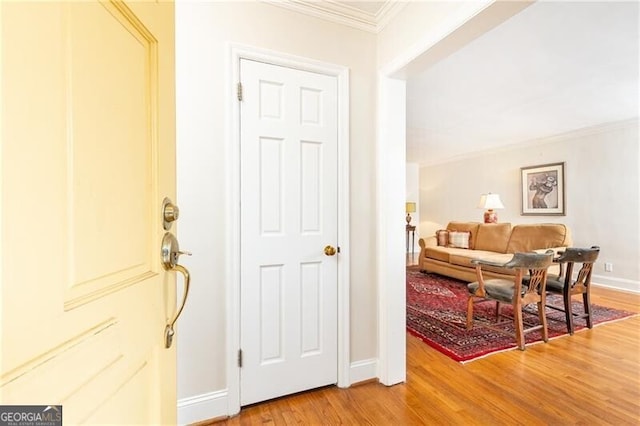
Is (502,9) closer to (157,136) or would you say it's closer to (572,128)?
(157,136)

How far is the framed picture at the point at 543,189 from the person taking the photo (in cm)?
506

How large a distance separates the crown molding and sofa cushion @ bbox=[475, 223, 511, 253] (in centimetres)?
416

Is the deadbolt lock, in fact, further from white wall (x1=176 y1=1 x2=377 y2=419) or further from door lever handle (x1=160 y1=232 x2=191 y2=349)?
white wall (x1=176 y1=1 x2=377 y2=419)

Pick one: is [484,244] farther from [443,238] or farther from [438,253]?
[438,253]

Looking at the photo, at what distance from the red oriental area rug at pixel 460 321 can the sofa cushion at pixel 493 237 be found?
1.03 meters

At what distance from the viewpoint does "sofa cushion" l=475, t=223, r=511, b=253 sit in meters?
4.86

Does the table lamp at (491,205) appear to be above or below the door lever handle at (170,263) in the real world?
above

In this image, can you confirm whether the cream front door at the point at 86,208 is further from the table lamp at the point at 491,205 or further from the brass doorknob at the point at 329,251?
the table lamp at the point at 491,205

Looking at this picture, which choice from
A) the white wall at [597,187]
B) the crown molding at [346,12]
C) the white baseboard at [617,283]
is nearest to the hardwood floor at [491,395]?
the crown molding at [346,12]

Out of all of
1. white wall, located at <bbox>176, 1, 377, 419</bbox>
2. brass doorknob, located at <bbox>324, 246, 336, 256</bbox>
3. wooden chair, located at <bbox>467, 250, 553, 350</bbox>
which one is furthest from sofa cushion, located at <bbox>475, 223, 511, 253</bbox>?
white wall, located at <bbox>176, 1, 377, 419</bbox>

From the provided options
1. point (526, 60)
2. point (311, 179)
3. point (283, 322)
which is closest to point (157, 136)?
point (311, 179)

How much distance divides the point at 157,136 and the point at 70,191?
0.99ft

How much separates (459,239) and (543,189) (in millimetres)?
1709

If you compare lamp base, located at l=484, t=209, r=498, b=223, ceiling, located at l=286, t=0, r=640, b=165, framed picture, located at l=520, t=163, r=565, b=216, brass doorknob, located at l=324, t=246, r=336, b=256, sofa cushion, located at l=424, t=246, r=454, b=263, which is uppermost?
ceiling, located at l=286, t=0, r=640, b=165
